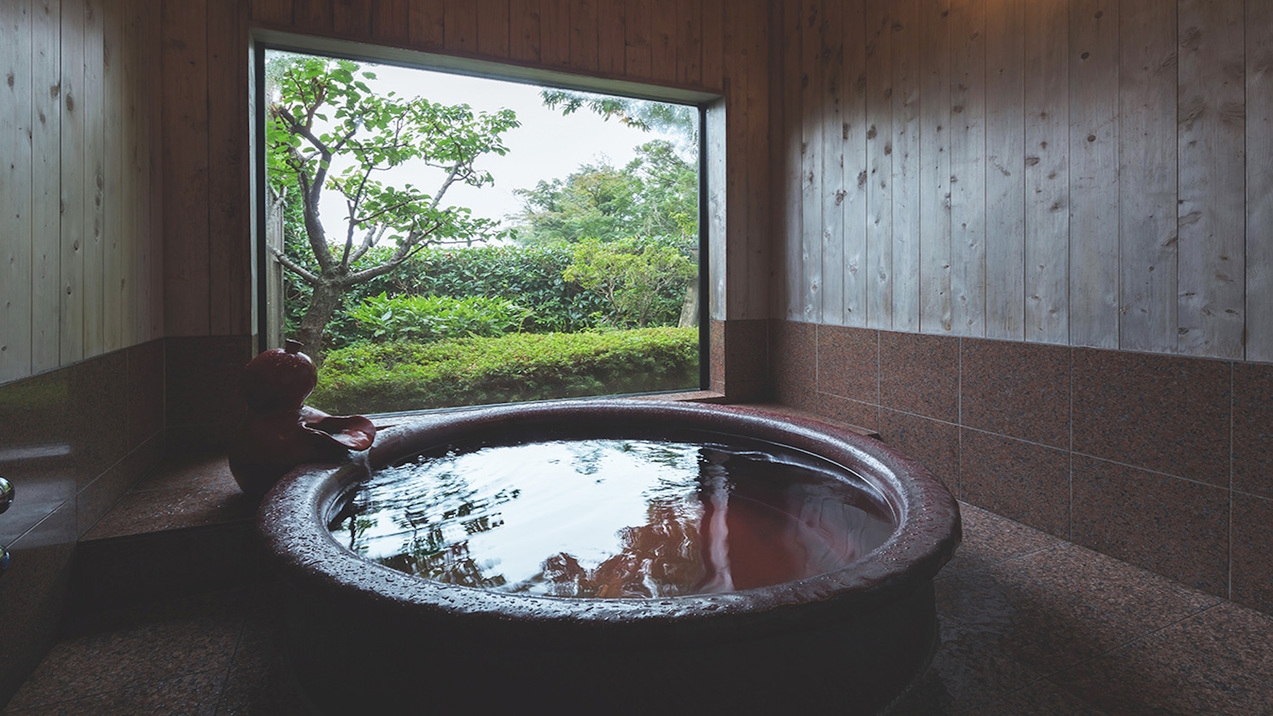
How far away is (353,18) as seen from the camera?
9.55 feet

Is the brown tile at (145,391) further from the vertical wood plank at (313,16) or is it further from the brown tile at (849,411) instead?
the brown tile at (849,411)

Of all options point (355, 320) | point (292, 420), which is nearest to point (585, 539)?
point (292, 420)

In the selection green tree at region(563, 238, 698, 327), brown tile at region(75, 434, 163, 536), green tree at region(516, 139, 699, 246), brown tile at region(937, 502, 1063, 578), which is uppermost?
green tree at region(516, 139, 699, 246)

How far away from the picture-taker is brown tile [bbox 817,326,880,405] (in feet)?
10.2

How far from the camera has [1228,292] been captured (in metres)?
1.76

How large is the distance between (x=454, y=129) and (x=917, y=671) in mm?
4544

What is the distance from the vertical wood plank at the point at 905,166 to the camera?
2.83 meters

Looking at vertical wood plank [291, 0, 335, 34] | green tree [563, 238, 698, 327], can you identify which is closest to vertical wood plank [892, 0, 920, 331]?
vertical wood plank [291, 0, 335, 34]

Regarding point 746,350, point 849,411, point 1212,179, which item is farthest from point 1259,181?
point 746,350

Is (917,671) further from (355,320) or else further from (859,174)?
(355,320)

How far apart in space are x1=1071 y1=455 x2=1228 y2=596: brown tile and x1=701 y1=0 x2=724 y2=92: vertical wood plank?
2.67 metres

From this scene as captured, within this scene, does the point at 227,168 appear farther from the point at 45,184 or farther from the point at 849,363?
the point at 849,363

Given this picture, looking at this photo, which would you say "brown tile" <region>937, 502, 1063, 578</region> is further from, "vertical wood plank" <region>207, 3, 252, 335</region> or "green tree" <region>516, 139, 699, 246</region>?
"green tree" <region>516, 139, 699, 246</region>

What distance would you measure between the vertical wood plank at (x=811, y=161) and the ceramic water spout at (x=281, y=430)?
2.41m
